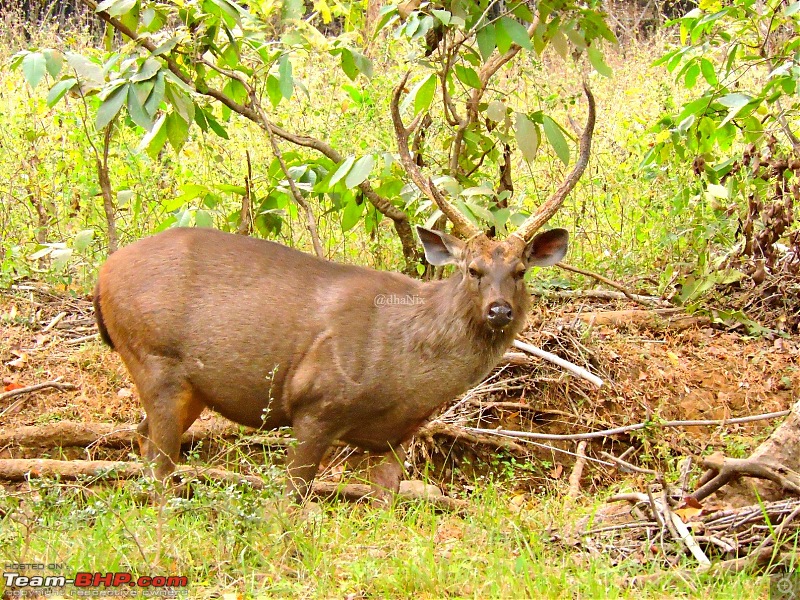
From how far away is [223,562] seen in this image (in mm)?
4070

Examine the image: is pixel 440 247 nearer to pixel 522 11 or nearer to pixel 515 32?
pixel 515 32

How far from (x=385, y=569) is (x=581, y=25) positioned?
4.07 meters

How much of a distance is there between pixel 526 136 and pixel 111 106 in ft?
8.79

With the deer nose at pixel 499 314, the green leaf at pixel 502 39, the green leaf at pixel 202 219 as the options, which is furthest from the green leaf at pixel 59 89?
the deer nose at pixel 499 314

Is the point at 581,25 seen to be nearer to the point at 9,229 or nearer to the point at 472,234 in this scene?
the point at 472,234

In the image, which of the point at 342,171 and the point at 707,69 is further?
the point at 707,69

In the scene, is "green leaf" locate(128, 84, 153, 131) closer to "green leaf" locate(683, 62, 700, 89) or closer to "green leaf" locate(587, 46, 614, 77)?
"green leaf" locate(587, 46, 614, 77)

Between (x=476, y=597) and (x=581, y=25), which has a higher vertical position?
(x=581, y=25)

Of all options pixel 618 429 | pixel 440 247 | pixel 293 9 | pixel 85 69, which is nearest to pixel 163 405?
pixel 440 247

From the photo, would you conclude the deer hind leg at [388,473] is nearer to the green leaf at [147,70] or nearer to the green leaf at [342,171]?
the green leaf at [342,171]

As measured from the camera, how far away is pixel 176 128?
19.5ft

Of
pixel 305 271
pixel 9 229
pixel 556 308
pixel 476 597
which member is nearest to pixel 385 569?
pixel 476 597

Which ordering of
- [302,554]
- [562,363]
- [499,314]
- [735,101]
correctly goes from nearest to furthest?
[302,554]
[499,314]
[735,101]
[562,363]

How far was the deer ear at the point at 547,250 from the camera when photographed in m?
5.76
